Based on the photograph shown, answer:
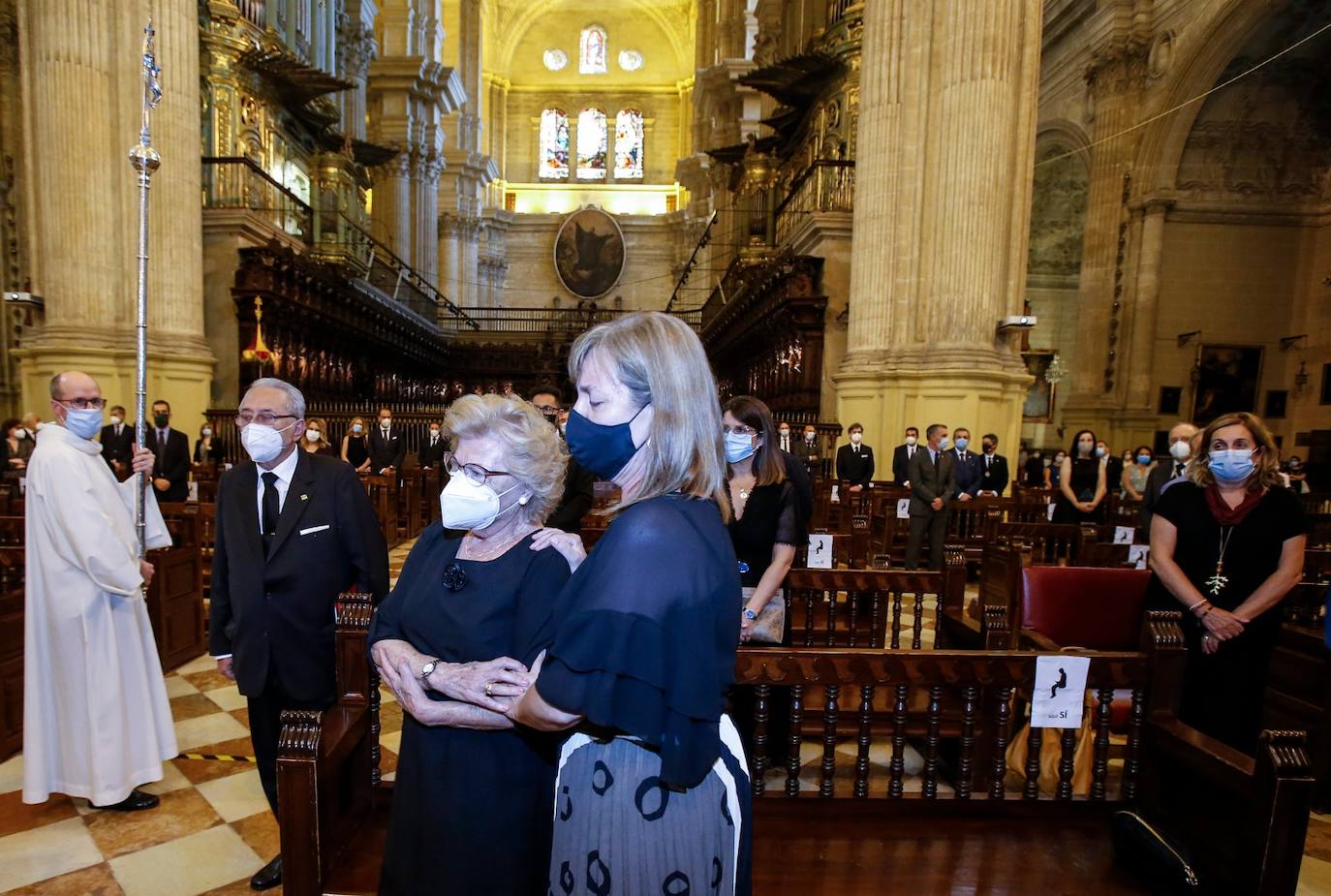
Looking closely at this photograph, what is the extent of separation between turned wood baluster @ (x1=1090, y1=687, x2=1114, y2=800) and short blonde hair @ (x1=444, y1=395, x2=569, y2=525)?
190cm

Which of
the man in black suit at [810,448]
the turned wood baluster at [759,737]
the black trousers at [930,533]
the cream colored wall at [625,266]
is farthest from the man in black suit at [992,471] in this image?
the cream colored wall at [625,266]

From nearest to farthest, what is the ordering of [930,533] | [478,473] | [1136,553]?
[478,473] → [1136,553] → [930,533]

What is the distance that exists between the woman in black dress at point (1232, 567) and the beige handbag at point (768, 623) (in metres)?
1.65

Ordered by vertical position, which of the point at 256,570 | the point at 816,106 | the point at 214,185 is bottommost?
the point at 256,570

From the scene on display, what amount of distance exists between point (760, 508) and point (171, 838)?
277cm

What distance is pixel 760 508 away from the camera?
3156 millimetres

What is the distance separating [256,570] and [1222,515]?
3792mm

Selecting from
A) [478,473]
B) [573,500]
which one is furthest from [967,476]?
[478,473]

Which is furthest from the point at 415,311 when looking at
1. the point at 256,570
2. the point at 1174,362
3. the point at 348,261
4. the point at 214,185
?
the point at 256,570

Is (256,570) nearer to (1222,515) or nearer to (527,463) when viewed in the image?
(527,463)

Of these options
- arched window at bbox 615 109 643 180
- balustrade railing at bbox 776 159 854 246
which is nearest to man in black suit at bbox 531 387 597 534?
balustrade railing at bbox 776 159 854 246

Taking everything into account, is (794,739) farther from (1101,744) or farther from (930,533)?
(930,533)

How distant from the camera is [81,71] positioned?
982cm

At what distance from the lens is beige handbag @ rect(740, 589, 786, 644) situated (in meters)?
3.02
